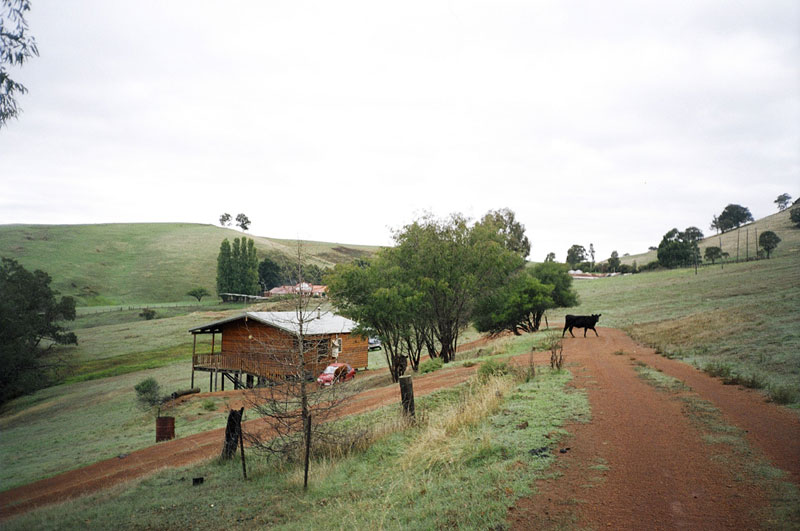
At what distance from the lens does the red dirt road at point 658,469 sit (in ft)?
15.3

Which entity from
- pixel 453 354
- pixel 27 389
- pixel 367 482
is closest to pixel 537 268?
pixel 453 354

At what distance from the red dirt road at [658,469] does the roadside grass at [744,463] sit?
51mm

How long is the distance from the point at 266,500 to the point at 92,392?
3405 centimetres

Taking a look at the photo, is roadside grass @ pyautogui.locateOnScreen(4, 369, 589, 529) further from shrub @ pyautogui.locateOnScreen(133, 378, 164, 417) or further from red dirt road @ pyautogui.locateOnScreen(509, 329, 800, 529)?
shrub @ pyautogui.locateOnScreen(133, 378, 164, 417)

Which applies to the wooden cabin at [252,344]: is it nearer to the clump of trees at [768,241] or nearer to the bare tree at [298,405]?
the bare tree at [298,405]

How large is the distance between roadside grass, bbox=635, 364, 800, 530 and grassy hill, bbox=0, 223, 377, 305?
65675 millimetres

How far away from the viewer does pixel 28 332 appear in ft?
129

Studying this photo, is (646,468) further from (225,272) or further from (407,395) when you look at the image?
(225,272)

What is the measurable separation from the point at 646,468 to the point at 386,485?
3894 mm

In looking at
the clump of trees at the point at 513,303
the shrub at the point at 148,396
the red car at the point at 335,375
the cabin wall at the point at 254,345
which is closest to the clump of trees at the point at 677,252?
the clump of trees at the point at 513,303

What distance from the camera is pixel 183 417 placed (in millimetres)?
21375

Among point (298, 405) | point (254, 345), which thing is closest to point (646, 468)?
point (298, 405)

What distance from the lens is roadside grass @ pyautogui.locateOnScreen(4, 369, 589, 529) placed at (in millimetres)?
5773

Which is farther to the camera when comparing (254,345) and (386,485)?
(254,345)
